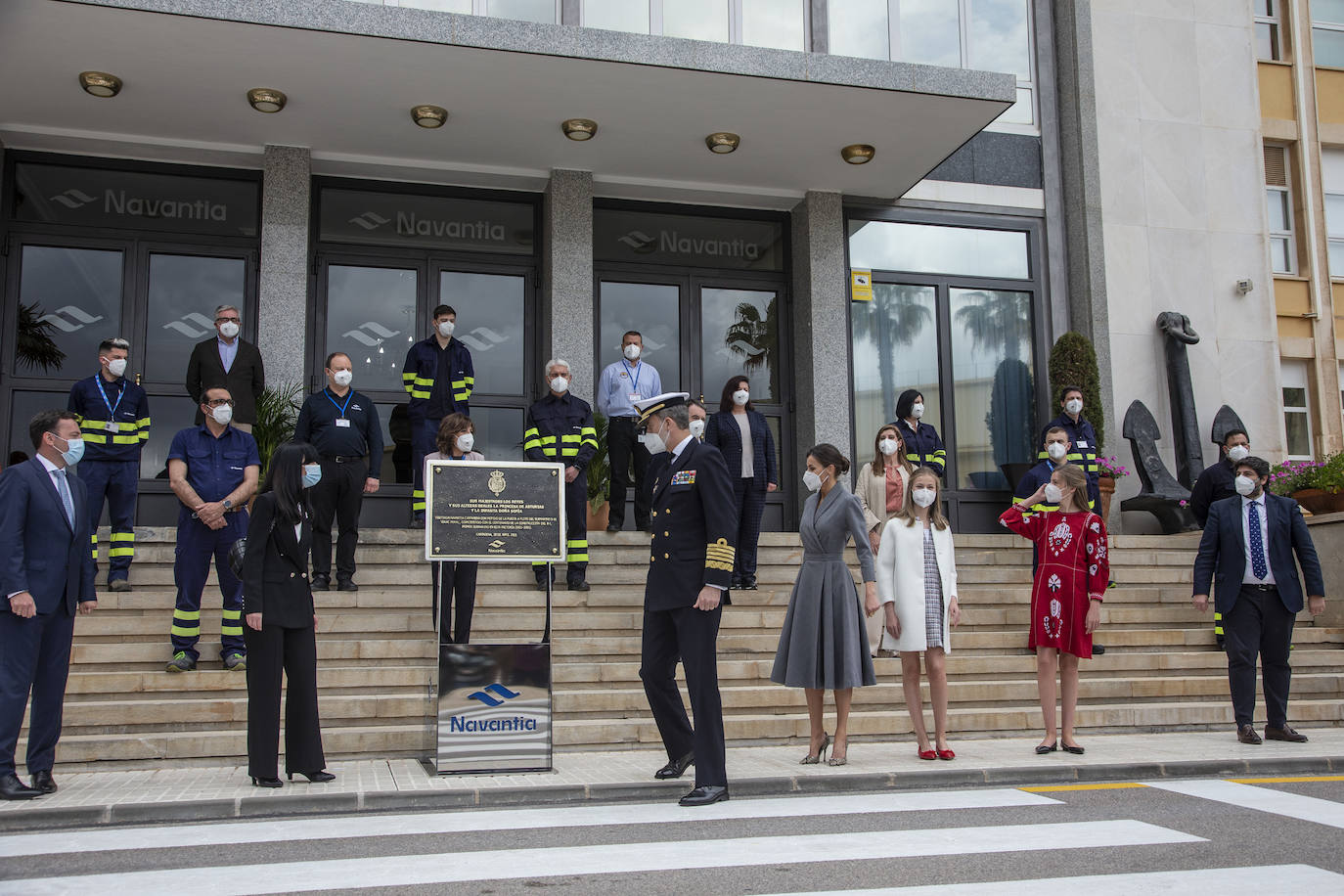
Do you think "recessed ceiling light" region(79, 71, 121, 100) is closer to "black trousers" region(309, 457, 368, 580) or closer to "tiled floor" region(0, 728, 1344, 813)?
"black trousers" region(309, 457, 368, 580)

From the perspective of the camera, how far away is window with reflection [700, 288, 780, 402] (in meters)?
15.4

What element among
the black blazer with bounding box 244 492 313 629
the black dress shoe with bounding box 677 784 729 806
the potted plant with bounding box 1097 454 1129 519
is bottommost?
the black dress shoe with bounding box 677 784 729 806

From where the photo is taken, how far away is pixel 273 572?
7324 mm

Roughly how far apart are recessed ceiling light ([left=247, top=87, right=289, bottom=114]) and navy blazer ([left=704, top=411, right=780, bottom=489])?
18.2ft

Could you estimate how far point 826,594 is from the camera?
795 cm

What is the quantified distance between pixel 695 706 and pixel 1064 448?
5.84m

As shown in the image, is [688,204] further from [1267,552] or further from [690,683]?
[690,683]

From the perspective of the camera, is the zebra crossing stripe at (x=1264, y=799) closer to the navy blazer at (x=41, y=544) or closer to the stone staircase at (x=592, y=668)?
the stone staircase at (x=592, y=668)

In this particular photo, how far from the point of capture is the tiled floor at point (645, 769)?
683 cm

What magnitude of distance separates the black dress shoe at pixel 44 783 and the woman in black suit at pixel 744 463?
6199 mm

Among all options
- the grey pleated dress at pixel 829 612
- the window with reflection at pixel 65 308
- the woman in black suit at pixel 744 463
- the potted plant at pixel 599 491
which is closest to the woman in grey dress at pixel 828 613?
the grey pleated dress at pixel 829 612

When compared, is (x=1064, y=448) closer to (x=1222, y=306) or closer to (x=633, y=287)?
(x=633, y=287)

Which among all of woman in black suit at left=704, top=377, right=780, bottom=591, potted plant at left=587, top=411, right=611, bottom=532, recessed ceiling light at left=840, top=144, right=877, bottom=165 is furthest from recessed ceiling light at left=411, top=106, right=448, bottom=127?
recessed ceiling light at left=840, top=144, right=877, bottom=165

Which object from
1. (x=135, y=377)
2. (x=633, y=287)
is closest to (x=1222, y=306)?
(x=633, y=287)
